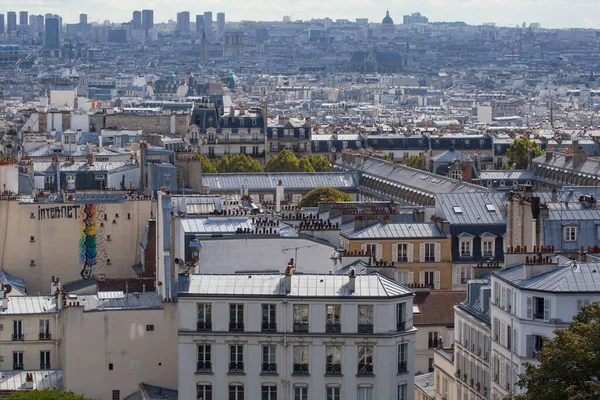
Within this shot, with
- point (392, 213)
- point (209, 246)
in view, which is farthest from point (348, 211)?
point (209, 246)

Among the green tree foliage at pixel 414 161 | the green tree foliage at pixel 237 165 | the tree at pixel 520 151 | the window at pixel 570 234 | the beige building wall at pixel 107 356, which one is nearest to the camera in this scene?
the beige building wall at pixel 107 356

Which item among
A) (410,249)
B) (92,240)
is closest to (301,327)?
(410,249)

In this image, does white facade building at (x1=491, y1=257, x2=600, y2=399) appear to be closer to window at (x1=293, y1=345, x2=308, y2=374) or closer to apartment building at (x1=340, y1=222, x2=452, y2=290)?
window at (x1=293, y1=345, x2=308, y2=374)

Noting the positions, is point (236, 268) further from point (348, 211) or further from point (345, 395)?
point (348, 211)

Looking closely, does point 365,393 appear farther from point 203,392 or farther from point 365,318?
point 203,392

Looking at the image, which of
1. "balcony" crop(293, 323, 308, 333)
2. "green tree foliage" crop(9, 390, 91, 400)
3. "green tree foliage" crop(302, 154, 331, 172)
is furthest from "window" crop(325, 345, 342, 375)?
"green tree foliage" crop(302, 154, 331, 172)

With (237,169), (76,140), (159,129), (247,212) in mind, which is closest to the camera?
(247,212)

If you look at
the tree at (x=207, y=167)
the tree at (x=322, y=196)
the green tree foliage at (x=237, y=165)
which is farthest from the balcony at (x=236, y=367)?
the green tree foliage at (x=237, y=165)

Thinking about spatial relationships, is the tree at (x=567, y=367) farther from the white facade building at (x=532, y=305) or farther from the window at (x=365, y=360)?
the window at (x=365, y=360)
